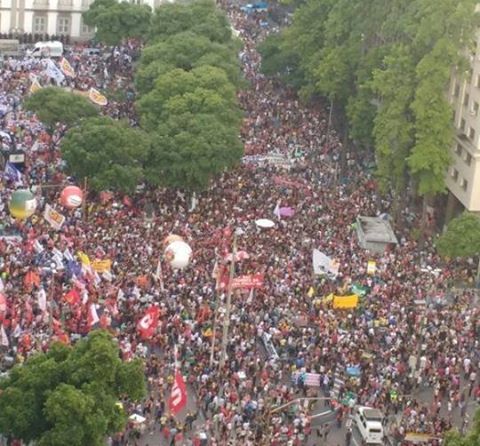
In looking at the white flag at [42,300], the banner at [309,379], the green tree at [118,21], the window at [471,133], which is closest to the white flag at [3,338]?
the white flag at [42,300]

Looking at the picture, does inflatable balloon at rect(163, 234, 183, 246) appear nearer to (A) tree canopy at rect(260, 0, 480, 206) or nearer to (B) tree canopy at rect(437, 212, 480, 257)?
(B) tree canopy at rect(437, 212, 480, 257)

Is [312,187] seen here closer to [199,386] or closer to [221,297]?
[221,297]

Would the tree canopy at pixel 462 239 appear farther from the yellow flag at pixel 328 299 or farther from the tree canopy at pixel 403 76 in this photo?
the yellow flag at pixel 328 299

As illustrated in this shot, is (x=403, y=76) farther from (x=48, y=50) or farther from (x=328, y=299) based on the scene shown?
(x=48, y=50)

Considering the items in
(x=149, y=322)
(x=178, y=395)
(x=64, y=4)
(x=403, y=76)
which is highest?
(x=403, y=76)

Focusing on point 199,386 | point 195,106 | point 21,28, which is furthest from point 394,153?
point 21,28

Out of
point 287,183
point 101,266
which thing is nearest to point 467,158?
point 287,183

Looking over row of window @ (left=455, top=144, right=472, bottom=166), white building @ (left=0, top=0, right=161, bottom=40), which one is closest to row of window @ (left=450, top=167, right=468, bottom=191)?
row of window @ (left=455, top=144, right=472, bottom=166)
